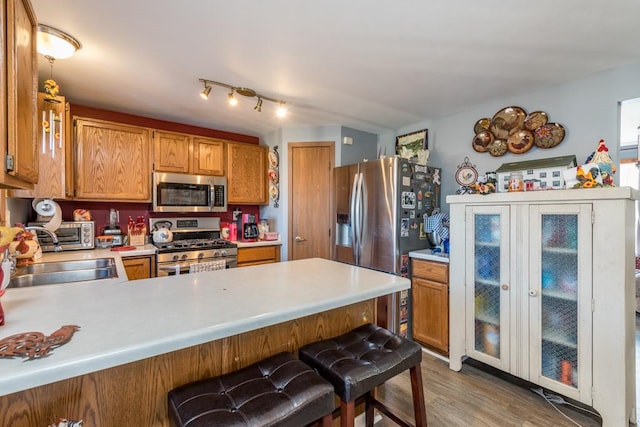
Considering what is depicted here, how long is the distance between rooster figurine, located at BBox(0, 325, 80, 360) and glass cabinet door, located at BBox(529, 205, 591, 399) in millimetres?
2558

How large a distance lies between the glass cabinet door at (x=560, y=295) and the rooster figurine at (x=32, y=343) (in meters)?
2.56

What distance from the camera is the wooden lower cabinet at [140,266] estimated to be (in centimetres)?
270

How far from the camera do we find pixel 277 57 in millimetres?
2055

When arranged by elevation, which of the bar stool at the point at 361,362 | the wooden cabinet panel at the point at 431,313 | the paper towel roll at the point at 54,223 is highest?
the paper towel roll at the point at 54,223

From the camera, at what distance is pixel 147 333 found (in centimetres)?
87

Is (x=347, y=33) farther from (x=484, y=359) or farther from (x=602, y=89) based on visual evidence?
(x=484, y=359)

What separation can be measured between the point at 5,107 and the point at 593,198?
2858 millimetres

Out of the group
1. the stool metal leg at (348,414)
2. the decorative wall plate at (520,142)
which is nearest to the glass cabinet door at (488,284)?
the decorative wall plate at (520,142)

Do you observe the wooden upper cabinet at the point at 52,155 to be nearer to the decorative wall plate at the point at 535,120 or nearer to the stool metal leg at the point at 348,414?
the stool metal leg at the point at 348,414

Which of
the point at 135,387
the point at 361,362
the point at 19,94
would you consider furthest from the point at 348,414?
the point at 19,94

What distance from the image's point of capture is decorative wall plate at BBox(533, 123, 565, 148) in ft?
Result: 8.04

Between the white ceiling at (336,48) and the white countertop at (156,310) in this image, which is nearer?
the white countertop at (156,310)

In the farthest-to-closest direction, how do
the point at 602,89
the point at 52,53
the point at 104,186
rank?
the point at 104,186 < the point at 602,89 < the point at 52,53

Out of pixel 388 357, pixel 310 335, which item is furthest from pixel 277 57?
pixel 388 357
